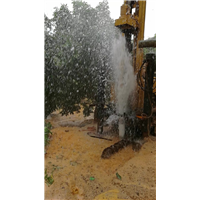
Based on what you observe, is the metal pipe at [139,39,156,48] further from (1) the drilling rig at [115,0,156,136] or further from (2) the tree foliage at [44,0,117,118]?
(2) the tree foliage at [44,0,117,118]

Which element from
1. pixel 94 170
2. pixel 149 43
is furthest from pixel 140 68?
pixel 94 170

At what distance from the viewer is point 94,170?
7.75 feet

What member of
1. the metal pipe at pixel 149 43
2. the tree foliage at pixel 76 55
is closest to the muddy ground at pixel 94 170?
the tree foliage at pixel 76 55

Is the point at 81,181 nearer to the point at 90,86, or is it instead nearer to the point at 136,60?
the point at 90,86

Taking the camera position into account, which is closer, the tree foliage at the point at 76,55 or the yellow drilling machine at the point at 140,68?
the tree foliage at the point at 76,55

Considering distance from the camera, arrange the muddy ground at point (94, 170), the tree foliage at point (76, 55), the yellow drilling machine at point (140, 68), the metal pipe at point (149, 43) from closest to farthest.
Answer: the muddy ground at point (94, 170), the metal pipe at point (149, 43), the tree foliage at point (76, 55), the yellow drilling machine at point (140, 68)

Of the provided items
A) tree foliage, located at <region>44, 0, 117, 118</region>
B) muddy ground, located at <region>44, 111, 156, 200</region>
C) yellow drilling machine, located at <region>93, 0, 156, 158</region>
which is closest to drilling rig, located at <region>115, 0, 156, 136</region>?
yellow drilling machine, located at <region>93, 0, 156, 158</region>

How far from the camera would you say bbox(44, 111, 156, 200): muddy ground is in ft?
6.17

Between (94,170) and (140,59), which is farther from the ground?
(140,59)

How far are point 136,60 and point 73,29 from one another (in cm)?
145

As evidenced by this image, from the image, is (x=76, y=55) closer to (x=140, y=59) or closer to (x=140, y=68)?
(x=140, y=68)

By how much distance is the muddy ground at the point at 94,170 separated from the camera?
6.17 ft

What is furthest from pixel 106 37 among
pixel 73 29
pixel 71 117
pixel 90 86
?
pixel 71 117

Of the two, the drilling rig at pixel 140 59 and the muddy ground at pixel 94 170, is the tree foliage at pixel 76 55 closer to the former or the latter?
the drilling rig at pixel 140 59
